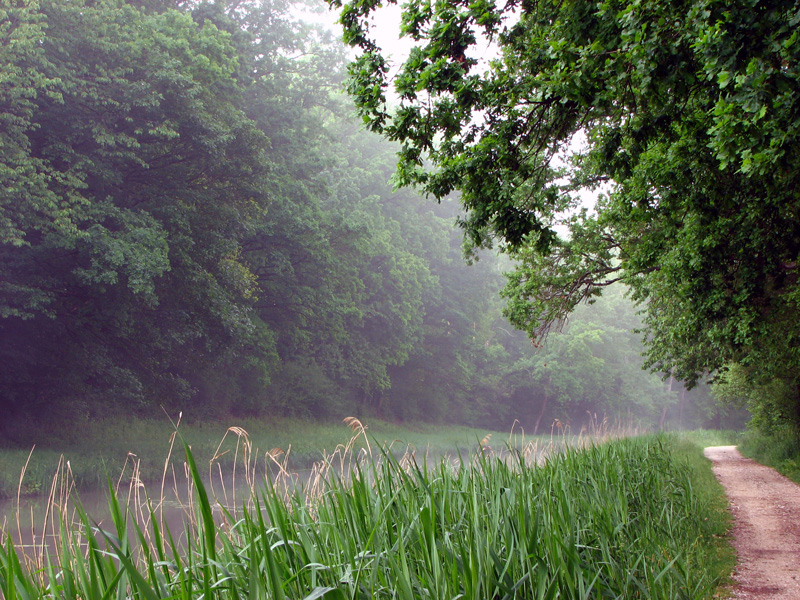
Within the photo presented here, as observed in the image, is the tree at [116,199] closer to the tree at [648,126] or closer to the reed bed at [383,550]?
the tree at [648,126]

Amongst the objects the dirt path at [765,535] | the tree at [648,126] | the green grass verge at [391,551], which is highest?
the tree at [648,126]

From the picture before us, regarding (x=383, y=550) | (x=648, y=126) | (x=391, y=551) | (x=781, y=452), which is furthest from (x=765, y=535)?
(x=781, y=452)

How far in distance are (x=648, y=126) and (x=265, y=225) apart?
62.2 feet

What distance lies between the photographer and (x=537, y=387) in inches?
2023

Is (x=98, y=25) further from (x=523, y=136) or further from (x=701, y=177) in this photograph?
(x=701, y=177)

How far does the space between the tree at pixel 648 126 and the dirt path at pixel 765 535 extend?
2.53 metres

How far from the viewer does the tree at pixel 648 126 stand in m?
4.35

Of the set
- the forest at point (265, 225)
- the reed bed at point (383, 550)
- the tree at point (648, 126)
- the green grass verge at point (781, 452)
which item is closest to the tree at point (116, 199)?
the forest at point (265, 225)

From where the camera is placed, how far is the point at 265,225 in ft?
78.7

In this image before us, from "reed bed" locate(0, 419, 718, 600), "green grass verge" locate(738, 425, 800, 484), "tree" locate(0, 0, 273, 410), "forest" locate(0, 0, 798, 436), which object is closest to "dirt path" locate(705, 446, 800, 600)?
"green grass verge" locate(738, 425, 800, 484)

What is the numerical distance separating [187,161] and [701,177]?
665 inches

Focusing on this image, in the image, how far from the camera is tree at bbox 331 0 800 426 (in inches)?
171

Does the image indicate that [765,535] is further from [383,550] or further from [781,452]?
[781,452]

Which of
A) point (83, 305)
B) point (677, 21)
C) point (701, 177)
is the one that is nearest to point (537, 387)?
point (83, 305)
